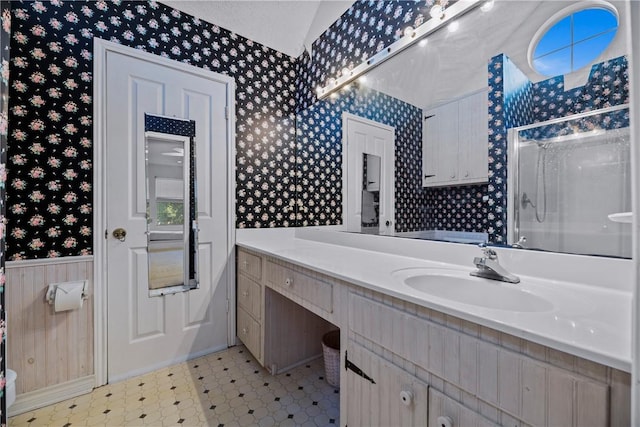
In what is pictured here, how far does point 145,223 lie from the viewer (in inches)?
72.1

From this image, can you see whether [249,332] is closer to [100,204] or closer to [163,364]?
[163,364]

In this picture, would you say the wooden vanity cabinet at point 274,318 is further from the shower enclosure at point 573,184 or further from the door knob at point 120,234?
the shower enclosure at point 573,184

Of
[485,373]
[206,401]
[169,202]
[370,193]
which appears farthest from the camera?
[169,202]

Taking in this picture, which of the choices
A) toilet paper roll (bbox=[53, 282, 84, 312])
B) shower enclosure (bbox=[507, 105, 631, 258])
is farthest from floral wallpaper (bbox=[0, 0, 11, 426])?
shower enclosure (bbox=[507, 105, 631, 258])

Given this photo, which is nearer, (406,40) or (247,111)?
(406,40)

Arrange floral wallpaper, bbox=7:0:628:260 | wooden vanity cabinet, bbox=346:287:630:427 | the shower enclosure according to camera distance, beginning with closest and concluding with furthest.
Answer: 1. wooden vanity cabinet, bbox=346:287:630:427
2. the shower enclosure
3. floral wallpaper, bbox=7:0:628:260

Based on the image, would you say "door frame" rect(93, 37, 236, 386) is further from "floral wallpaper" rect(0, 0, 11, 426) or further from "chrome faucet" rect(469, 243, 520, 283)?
"chrome faucet" rect(469, 243, 520, 283)

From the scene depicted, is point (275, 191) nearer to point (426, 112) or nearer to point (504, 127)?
point (426, 112)

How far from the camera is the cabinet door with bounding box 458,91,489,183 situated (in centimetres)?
121

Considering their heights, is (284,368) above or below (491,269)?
below

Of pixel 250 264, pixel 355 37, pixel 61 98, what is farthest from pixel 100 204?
pixel 355 37

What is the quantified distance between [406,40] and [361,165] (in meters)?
0.76

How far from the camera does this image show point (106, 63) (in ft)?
5.56

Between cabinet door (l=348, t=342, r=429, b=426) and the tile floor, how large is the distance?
0.52m
